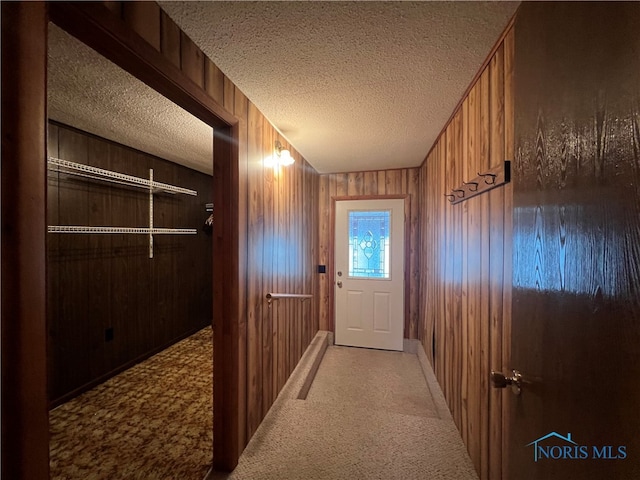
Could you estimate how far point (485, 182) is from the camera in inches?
51.9

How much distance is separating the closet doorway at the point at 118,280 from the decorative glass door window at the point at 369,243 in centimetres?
206

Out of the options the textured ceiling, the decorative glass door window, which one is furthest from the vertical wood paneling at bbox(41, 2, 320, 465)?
the decorative glass door window

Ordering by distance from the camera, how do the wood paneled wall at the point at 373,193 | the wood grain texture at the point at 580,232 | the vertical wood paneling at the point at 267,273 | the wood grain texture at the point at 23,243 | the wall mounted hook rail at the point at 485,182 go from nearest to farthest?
1. the wood grain texture at the point at 580,232
2. the wood grain texture at the point at 23,243
3. the wall mounted hook rail at the point at 485,182
4. the vertical wood paneling at the point at 267,273
5. the wood paneled wall at the point at 373,193

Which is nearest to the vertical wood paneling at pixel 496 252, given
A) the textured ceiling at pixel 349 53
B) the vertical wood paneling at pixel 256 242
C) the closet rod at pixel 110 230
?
the textured ceiling at pixel 349 53

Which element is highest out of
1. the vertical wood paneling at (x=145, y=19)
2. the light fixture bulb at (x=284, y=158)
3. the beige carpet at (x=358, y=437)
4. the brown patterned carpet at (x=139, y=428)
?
the vertical wood paneling at (x=145, y=19)

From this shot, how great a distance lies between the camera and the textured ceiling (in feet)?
3.38

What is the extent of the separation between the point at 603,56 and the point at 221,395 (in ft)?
6.45

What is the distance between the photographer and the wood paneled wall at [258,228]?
1.11m

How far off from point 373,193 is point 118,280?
3102 millimetres

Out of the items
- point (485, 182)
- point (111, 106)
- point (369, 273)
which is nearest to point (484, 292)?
point (485, 182)

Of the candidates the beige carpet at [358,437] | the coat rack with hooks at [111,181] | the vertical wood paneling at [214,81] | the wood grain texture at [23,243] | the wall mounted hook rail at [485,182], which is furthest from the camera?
the coat rack with hooks at [111,181]

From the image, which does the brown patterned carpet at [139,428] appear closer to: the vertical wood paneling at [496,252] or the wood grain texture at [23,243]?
the wood grain texture at [23,243]

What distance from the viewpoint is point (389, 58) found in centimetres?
129

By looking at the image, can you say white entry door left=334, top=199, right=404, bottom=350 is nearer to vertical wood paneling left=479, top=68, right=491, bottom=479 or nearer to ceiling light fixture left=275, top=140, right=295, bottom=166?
ceiling light fixture left=275, top=140, right=295, bottom=166
